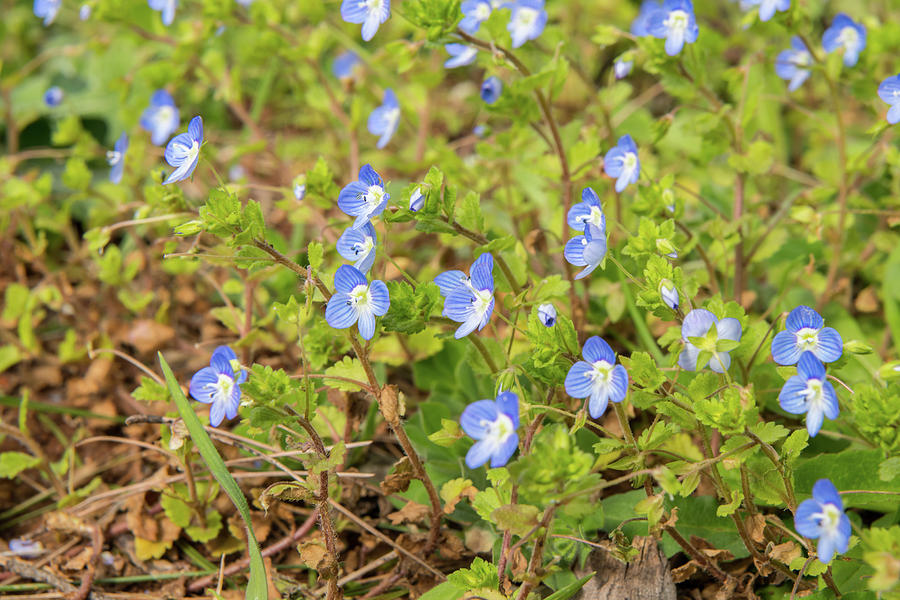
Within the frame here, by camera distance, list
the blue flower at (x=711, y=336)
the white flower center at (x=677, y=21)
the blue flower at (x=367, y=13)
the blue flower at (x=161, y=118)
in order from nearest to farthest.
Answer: the blue flower at (x=711, y=336)
the blue flower at (x=367, y=13)
the white flower center at (x=677, y=21)
the blue flower at (x=161, y=118)

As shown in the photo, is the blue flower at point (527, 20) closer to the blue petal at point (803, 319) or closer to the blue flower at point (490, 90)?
the blue flower at point (490, 90)

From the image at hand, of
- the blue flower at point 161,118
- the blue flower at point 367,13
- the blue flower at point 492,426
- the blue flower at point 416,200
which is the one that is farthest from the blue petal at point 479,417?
the blue flower at point 161,118

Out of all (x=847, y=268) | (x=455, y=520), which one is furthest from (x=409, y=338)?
(x=847, y=268)

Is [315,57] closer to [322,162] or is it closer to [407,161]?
[407,161]

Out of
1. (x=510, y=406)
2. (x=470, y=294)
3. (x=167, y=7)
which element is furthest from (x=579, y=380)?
(x=167, y=7)

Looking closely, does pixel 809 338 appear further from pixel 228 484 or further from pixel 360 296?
pixel 228 484

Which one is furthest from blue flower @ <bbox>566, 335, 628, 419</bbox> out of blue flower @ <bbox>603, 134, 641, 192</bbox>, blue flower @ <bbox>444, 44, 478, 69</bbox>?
blue flower @ <bbox>444, 44, 478, 69</bbox>
